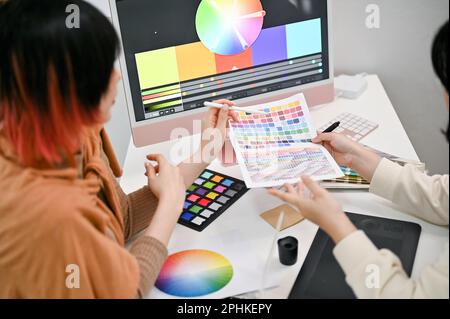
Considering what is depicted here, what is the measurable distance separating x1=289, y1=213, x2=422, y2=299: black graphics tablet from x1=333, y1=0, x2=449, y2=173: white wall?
664 mm

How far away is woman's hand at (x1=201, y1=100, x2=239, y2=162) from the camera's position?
4.18 ft

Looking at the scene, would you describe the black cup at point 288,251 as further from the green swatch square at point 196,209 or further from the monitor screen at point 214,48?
Answer: the monitor screen at point 214,48

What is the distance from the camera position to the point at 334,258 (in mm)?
1036

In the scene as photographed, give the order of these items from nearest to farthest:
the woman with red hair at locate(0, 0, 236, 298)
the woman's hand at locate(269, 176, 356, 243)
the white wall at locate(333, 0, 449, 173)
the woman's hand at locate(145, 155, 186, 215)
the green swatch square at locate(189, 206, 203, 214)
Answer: the woman with red hair at locate(0, 0, 236, 298) < the woman's hand at locate(269, 176, 356, 243) < the woman's hand at locate(145, 155, 186, 215) < the green swatch square at locate(189, 206, 203, 214) < the white wall at locate(333, 0, 449, 173)

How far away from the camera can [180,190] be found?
1.12 metres

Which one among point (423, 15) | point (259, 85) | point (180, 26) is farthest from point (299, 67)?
point (423, 15)

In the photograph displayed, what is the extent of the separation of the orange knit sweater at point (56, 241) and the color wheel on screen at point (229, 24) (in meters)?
0.52

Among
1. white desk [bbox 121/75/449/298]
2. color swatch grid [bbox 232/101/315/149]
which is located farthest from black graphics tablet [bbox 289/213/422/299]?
color swatch grid [bbox 232/101/315/149]

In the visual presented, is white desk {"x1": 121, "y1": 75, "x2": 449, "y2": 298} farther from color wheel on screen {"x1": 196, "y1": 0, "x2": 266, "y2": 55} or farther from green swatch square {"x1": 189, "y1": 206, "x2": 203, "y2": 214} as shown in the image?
color wheel on screen {"x1": 196, "y1": 0, "x2": 266, "y2": 55}

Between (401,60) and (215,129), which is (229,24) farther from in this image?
(401,60)

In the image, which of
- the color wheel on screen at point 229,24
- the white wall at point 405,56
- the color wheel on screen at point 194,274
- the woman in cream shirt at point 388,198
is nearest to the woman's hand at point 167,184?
the color wheel on screen at point 194,274

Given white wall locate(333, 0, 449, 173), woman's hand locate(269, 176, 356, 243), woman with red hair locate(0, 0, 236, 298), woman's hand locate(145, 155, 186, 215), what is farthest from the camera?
white wall locate(333, 0, 449, 173)

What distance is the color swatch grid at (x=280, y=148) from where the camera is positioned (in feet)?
3.75

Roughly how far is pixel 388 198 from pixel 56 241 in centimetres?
71
